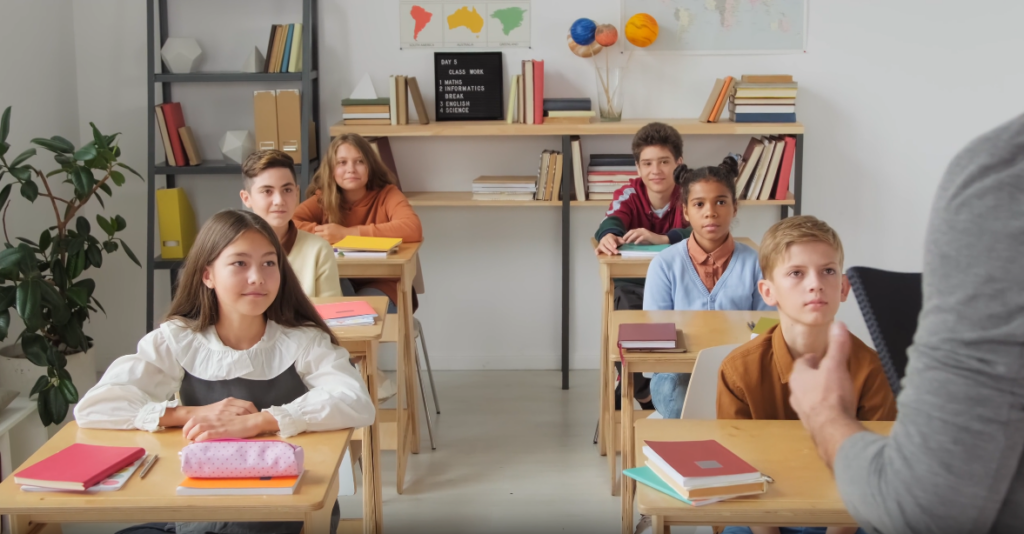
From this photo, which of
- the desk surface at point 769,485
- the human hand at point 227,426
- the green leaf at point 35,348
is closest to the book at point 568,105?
the green leaf at point 35,348

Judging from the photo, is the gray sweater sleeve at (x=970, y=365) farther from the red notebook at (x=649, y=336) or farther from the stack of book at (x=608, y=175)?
the stack of book at (x=608, y=175)

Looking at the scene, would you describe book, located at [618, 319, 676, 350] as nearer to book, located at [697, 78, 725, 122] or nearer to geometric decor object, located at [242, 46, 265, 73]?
book, located at [697, 78, 725, 122]

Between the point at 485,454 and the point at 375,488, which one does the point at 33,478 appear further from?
the point at 485,454

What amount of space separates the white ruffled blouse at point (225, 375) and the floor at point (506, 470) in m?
1.07

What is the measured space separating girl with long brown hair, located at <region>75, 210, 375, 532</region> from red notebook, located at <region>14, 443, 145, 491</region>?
196 mm

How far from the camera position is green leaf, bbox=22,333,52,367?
10.6 feet

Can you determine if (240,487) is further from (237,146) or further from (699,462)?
(237,146)

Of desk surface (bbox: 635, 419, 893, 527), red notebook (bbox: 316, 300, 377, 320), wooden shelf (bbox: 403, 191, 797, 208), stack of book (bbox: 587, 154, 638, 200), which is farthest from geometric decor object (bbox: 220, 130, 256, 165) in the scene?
desk surface (bbox: 635, 419, 893, 527)

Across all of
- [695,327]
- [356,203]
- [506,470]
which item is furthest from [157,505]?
[356,203]

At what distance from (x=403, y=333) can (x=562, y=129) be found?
1.30 m

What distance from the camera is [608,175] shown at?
13.9ft

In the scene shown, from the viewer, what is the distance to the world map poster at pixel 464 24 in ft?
14.3

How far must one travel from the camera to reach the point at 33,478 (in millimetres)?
1550

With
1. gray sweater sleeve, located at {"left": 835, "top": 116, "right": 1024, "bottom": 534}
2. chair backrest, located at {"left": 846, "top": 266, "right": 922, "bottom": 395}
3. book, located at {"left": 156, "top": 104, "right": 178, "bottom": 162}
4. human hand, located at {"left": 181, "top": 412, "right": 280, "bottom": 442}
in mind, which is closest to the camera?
gray sweater sleeve, located at {"left": 835, "top": 116, "right": 1024, "bottom": 534}
